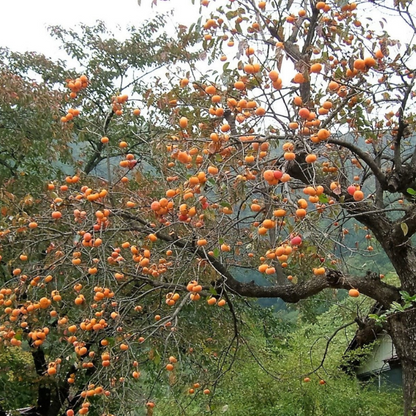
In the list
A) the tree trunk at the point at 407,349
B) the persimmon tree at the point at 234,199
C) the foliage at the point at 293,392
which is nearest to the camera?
the persimmon tree at the point at 234,199

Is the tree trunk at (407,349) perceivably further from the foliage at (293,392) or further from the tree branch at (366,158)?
the tree branch at (366,158)

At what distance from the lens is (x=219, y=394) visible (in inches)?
148

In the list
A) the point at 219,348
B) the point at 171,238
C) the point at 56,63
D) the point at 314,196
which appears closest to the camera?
the point at 314,196

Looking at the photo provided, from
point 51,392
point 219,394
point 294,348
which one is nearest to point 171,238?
point 219,394

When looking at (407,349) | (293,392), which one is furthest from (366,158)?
(293,392)

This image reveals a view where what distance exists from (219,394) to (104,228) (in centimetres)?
198

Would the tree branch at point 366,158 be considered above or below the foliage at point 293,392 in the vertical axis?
above

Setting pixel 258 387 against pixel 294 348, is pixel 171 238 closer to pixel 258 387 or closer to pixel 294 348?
pixel 258 387

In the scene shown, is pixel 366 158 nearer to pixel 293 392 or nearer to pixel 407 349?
pixel 407 349

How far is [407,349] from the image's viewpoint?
8.07 feet

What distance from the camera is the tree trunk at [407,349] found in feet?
7.84

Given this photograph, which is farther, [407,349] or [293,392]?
[293,392]

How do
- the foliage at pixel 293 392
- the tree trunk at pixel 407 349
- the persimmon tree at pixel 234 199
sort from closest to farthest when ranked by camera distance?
the persimmon tree at pixel 234 199 → the tree trunk at pixel 407 349 → the foliage at pixel 293 392

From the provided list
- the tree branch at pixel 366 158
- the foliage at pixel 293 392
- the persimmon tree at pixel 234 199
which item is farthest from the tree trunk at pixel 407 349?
the tree branch at pixel 366 158
